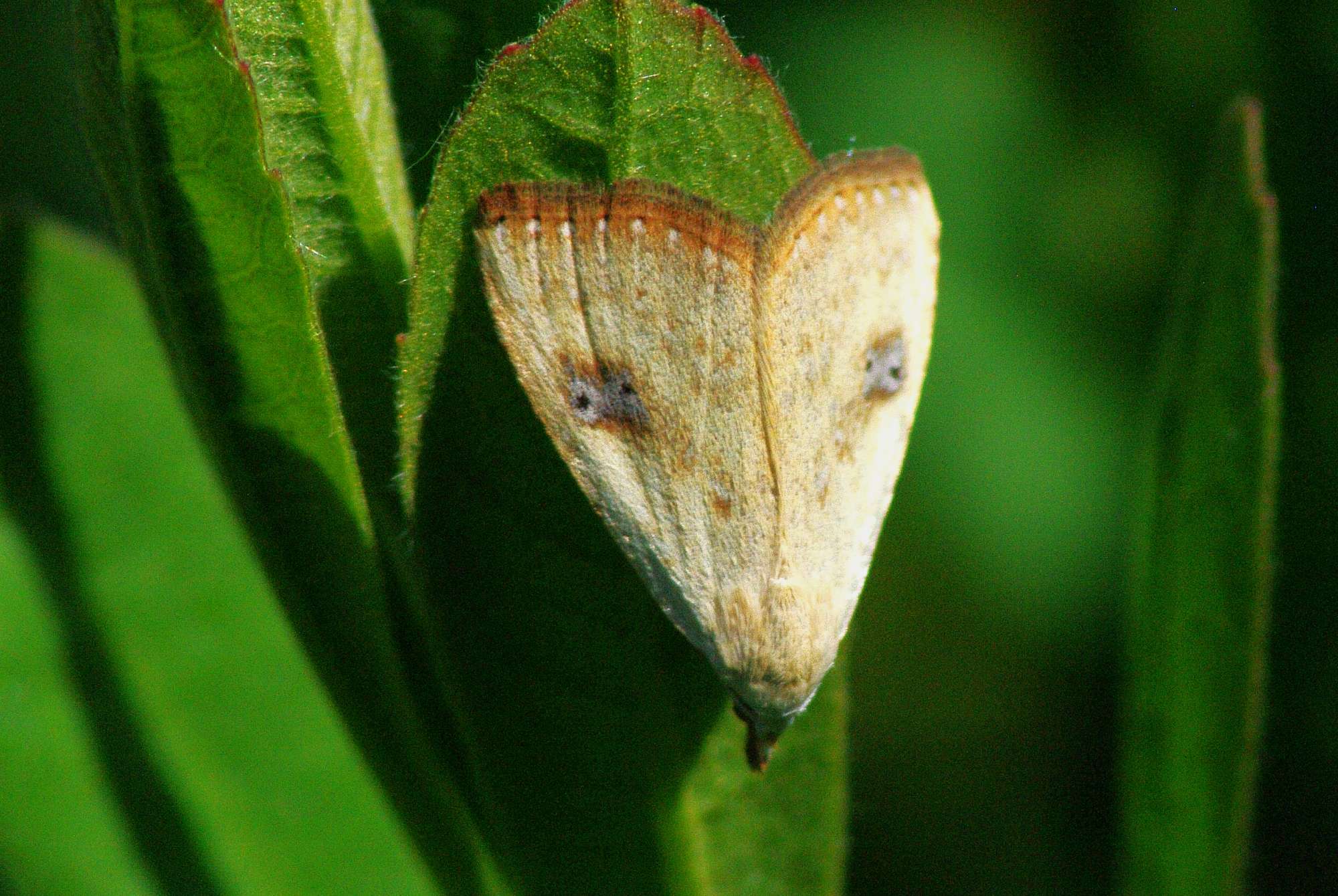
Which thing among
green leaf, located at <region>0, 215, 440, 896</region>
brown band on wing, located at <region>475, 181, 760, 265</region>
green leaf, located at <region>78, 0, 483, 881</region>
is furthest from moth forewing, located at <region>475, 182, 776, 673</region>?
green leaf, located at <region>0, 215, 440, 896</region>

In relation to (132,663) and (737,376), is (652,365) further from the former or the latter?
(132,663)

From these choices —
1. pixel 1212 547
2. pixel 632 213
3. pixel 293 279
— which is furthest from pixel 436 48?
pixel 1212 547

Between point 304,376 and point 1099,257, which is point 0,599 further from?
point 1099,257

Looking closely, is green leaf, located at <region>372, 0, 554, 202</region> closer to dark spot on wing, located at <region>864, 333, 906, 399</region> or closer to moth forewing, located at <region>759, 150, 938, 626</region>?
moth forewing, located at <region>759, 150, 938, 626</region>

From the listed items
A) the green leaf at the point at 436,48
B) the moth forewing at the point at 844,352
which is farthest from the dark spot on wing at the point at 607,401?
the green leaf at the point at 436,48

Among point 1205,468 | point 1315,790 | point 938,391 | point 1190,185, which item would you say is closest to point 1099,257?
point 1190,185

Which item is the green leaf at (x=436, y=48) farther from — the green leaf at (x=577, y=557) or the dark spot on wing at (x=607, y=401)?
the dark spot on wing at (x=607, y=401)
